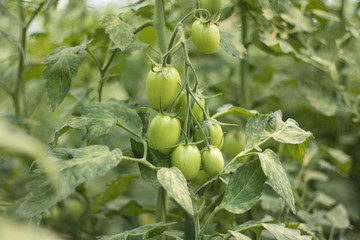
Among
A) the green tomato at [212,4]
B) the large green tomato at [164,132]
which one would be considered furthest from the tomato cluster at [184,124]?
the green tomato at [212,4]

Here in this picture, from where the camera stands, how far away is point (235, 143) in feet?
2.70

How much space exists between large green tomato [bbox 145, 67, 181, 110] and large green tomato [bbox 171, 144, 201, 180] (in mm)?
89

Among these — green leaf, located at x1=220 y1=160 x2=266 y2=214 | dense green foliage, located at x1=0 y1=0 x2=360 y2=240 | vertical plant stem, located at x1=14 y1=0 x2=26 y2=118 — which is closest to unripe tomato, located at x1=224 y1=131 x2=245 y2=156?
dense green foliage, located at x1=0 y1=0 x2=360 y2=240

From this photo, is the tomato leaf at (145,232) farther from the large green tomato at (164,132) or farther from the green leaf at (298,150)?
the green leaf at (298,150)

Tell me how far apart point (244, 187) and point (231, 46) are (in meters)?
0.28

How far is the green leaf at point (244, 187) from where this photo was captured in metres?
0.58

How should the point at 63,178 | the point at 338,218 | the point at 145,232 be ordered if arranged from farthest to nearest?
the point at 338,218
the point at 145,232
the point at 63,178

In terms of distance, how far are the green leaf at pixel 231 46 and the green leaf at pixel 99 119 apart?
221mm

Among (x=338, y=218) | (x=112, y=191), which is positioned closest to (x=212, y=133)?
(x=112, y=191)

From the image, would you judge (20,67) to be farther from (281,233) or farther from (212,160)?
(281,233)

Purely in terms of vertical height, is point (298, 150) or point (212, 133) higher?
point (212, 133)

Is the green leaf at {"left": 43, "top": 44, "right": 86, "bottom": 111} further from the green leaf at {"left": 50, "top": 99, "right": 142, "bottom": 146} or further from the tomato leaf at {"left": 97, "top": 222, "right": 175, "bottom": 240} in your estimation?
the tomato leaf at {"left": 97, "top": 222, "right": 175, "bottom": 240}

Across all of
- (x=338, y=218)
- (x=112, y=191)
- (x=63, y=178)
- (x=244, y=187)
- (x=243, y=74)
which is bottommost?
(x=338, y=218)

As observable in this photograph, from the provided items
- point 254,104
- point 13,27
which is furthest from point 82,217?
point 13,27
